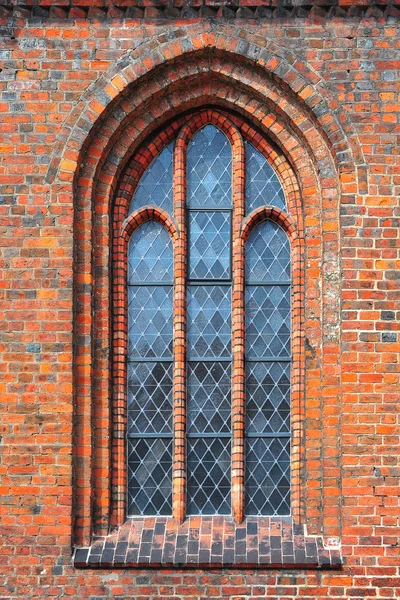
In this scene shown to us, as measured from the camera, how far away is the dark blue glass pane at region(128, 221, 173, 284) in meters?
7.25

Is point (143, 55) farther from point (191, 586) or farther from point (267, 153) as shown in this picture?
point (191, 586)

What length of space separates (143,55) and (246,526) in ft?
12.6

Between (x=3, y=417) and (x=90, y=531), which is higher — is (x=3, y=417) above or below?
above

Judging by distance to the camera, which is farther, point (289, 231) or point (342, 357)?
point (289, 231)

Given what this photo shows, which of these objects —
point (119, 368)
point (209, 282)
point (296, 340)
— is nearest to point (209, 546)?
point (119, 368)

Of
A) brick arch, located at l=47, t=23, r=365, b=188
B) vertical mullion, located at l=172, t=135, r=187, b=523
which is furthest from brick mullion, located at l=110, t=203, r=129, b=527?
brick arch, located at l=47, t=23, r=365, b=188

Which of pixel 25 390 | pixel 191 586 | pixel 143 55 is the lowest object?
pixel 191 586

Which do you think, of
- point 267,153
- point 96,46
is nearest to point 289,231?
point 267,153

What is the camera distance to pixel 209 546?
6.74 m

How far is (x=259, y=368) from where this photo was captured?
712cm

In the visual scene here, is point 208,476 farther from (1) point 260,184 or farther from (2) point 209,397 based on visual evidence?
(1) point 260,184

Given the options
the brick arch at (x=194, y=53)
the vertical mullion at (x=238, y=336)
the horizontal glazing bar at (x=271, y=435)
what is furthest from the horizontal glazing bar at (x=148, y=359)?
the brick arch at (x=194, y=53)

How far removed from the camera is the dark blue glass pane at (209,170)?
7.30 m

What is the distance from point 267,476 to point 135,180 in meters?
2.68
